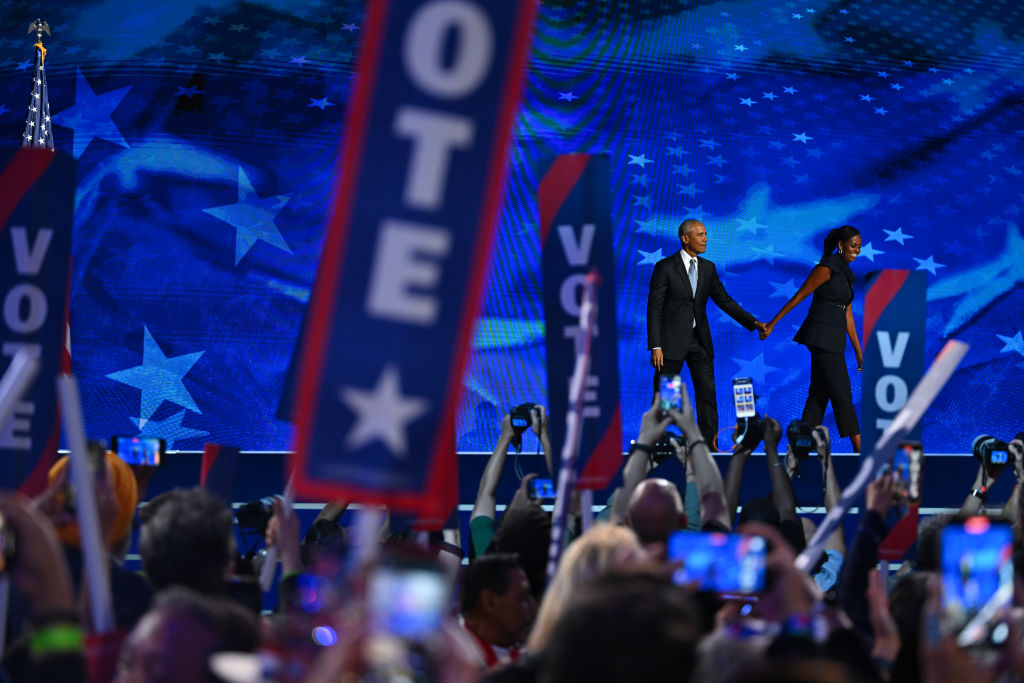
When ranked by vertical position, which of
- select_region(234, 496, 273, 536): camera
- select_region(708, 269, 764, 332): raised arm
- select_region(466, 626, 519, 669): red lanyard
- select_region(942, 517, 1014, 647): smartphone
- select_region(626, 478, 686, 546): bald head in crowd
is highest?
select_region(708, 269, 764, 332): raised arm

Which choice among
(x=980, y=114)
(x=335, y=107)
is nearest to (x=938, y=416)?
(x=980, y=114)

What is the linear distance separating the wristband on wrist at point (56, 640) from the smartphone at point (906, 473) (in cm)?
263

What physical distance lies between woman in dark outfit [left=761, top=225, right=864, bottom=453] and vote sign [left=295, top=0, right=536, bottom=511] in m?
7.60

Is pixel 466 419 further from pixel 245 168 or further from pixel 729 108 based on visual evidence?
pixel 729 108

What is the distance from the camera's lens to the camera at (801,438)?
19.0ft

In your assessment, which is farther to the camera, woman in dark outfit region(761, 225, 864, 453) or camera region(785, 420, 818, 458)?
woman in dark outfit region(761, 225, 864, 453)

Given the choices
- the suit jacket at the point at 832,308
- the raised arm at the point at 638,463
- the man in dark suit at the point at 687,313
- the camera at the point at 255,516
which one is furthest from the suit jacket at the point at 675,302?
the camera at the point at 255,516

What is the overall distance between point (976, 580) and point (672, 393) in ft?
8.61

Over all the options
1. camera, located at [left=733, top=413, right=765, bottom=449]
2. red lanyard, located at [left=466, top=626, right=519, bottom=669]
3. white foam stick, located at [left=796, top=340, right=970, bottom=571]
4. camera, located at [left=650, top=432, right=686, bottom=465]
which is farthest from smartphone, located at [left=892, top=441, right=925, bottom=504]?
camera, located at [left=650, top=432, right=686, bottom=465]

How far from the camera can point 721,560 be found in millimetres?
2645

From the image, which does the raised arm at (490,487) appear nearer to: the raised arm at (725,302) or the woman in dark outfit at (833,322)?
the raised arm at (725,302)

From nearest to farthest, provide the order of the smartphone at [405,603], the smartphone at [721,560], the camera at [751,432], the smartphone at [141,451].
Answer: the smartphone at [405,603]
the smartphone at [721,560]
the smartphone at [141,451]
the camera at [751,432]

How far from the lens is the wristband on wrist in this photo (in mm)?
2113

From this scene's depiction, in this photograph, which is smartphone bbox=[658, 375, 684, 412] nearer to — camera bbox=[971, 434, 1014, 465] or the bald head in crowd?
the bald head in crowd
